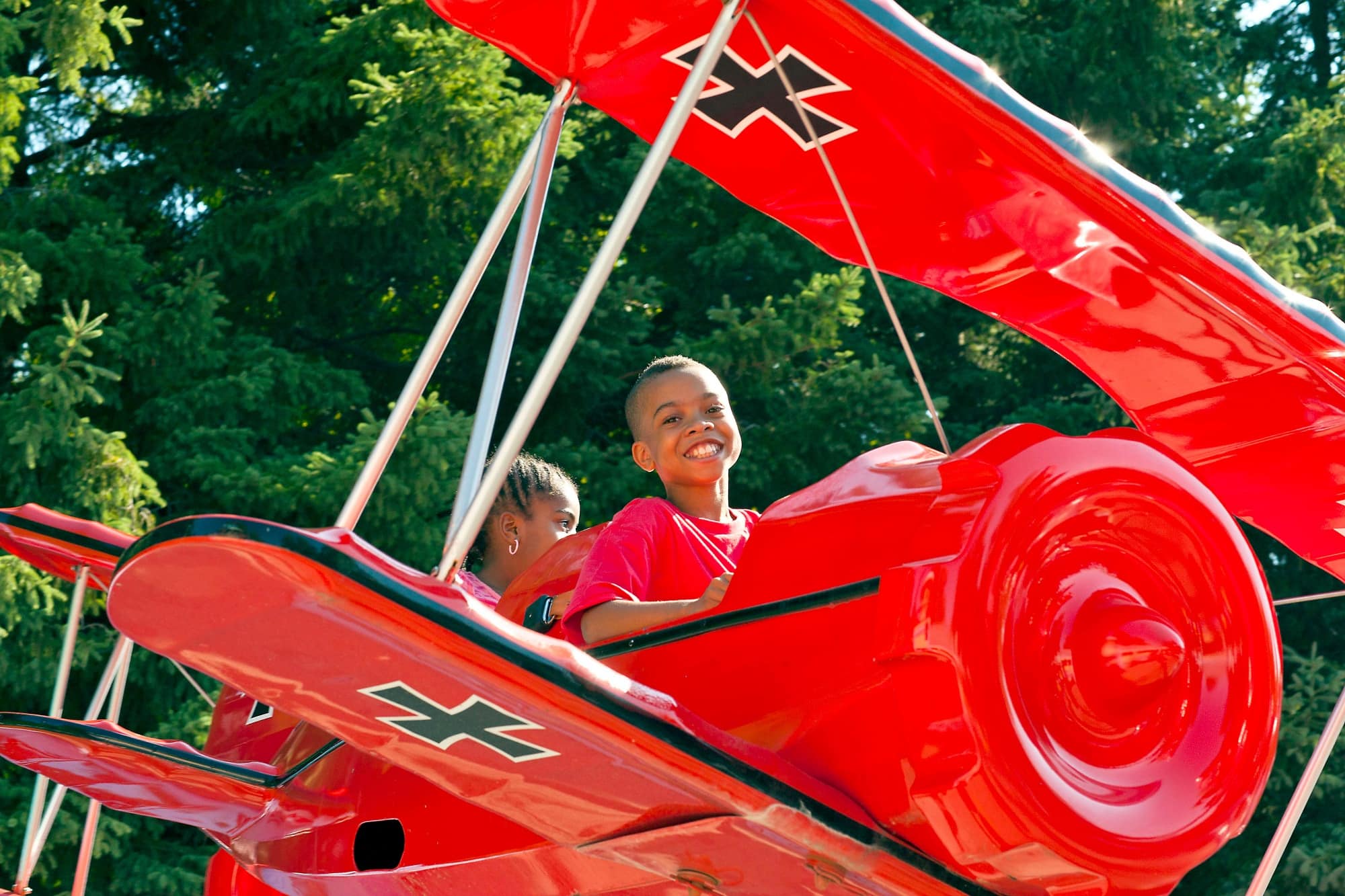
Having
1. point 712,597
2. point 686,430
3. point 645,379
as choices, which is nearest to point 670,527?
point 686,430

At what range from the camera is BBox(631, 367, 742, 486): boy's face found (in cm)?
401

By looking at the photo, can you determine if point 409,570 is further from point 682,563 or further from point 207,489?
point 207,489

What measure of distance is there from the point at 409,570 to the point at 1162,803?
1489 mm

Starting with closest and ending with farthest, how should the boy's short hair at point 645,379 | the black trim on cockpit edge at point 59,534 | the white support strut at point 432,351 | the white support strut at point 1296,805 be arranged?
the white support strut at point 432,351
the white support strut at point 1296,805
the boy's short hair at point 645,379
the black trim on cockpit edge at point 59,534

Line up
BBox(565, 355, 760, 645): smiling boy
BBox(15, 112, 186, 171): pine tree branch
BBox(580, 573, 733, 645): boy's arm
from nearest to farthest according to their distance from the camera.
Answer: BBox(580, 573, 733, 645): boy's arm, BBox(565, 355, 760, 645): smiling boy, BBox(15, 112, 186, 171): pine tree branch

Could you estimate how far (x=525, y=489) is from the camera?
5.63 metres

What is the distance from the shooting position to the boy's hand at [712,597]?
3137mm

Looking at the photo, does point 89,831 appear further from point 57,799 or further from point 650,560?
point 650,560

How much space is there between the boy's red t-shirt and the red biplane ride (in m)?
0.25

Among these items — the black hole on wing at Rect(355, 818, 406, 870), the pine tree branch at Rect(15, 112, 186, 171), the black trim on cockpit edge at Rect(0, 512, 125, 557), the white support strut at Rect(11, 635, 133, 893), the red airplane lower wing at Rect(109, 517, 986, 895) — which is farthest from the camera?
the pine tree branch at Rect(15, 112, 186, 171)

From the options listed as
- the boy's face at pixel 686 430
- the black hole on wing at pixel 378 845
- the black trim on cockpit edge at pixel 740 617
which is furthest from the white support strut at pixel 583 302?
the black hole on wing at pixel 378 845

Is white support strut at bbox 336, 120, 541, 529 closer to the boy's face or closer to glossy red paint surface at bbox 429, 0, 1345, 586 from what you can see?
glossy red paint surface at bbox 429, 0, 1345, 586

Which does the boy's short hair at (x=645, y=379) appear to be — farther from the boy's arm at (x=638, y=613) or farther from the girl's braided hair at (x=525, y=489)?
the girl's braided hair at (x=525, y=489)

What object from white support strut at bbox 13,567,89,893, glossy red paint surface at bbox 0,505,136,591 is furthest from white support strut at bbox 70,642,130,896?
glossy red paint surface at bbox 0,505,136,591
